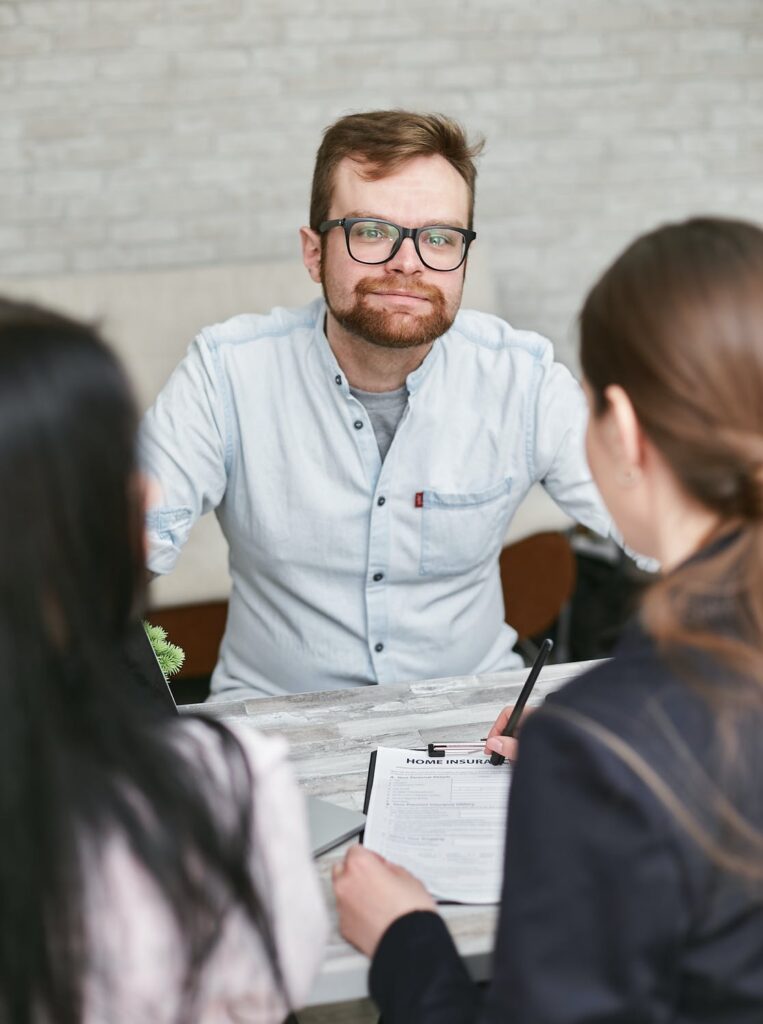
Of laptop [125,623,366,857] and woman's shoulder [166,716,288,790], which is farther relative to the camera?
laptop [125,623,366,857]

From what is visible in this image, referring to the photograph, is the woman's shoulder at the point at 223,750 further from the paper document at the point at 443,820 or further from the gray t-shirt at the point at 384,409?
the gray t-shirt at the point at 384,409

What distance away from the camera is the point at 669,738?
2.17 ft

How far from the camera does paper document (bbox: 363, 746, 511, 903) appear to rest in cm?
103

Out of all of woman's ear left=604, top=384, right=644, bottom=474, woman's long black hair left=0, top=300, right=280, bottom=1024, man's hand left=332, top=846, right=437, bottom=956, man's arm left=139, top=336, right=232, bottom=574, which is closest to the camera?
woman's long black hair left=0, top=300, right=280, bottom=1024

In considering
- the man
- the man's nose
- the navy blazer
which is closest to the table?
the man

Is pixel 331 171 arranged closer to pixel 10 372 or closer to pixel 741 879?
pixel 10 372

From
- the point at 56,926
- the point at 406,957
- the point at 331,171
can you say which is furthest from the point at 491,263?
the point at 56,926

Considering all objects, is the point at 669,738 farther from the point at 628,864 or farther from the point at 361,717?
the point at 361,717

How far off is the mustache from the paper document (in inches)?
27.7

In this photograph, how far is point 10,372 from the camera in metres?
0.61

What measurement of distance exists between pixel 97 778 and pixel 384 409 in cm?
108

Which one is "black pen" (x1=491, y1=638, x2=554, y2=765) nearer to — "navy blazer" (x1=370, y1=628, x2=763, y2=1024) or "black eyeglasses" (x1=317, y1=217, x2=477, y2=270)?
"navy blazer" (x1=370, y1=628, x2=763, y2=1024)

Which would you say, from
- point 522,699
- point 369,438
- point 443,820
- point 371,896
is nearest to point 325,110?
point 369,438

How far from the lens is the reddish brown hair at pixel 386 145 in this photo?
163cm
